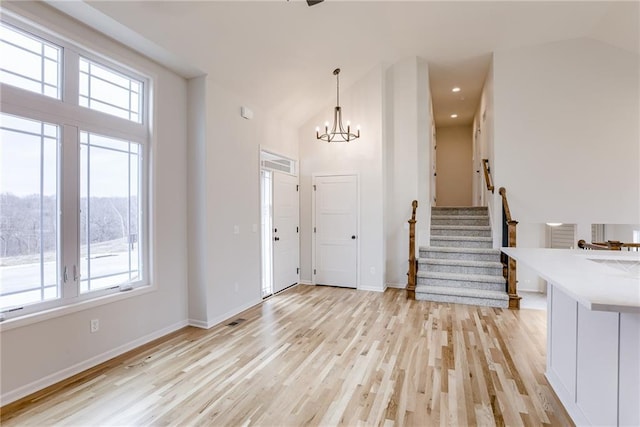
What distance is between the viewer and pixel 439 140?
32.2 feet

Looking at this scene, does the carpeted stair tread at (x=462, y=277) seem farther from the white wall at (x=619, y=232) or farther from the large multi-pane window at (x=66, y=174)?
the large multi-pane window at (x=66, y=174)

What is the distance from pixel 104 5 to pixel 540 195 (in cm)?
609

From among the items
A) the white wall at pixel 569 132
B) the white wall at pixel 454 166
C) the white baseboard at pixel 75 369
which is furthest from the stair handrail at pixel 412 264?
the white wall at pixel 454 166

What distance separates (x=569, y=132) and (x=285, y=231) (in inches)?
192

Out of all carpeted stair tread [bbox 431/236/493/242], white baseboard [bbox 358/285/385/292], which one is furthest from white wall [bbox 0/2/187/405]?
carpeted stair tread [bbox 431/236/493/242]

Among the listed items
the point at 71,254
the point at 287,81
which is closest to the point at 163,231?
the point at 71,254

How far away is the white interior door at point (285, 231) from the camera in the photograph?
5219 mm

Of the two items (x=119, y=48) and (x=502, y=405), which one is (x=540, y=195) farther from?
(x=119, y=48)

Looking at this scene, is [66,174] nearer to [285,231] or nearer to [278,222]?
[278,222]

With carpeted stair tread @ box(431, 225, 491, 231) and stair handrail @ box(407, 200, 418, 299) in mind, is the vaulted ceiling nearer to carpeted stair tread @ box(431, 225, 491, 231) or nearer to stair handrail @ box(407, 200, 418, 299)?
stair handrail @ box(407, 200, 418, 299)

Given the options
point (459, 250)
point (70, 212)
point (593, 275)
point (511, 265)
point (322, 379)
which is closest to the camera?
point (593, 275)

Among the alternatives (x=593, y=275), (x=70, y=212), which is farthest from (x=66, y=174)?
(x=593, y=275)

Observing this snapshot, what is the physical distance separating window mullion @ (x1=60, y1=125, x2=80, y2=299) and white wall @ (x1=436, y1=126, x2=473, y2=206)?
8.99 meters

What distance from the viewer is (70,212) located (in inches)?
105
